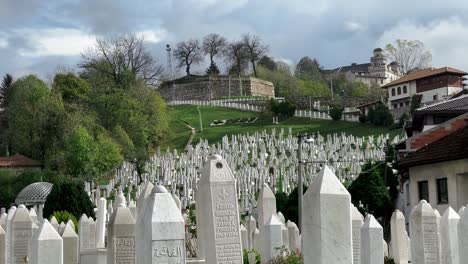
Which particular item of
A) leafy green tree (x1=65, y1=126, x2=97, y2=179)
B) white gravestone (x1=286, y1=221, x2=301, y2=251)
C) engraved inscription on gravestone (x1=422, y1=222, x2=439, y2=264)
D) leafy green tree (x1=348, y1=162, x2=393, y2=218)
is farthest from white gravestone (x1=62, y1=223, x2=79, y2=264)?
leafy green tree (x1=65, y1=126, x2=97, y2=179)

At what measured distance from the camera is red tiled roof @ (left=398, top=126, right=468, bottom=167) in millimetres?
28625

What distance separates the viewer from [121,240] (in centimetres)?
1570

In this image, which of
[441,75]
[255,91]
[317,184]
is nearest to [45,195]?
[317,184]

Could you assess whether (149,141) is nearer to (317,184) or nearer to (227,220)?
(227,220)

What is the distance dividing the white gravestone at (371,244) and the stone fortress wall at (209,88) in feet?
404

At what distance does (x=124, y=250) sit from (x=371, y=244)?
491cm

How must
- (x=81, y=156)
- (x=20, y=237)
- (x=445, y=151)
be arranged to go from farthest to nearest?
(x=81, y=156)
(x=445, y=151)
(x=20, y=237)

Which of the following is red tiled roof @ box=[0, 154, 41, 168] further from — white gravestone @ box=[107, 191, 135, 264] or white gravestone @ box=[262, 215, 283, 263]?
white gravestone @ box=[107, 191, 135, 264]

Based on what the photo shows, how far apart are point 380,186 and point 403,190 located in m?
1.34

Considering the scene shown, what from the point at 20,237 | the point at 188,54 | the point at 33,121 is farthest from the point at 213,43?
the point at 20,237

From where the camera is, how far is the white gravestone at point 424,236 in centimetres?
1734

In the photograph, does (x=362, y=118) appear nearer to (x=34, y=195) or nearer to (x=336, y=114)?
(x=336, y=114)

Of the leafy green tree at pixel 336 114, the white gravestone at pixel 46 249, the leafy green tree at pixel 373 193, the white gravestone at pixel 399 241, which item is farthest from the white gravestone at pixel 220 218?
the leafy green tree at pixel 336 114

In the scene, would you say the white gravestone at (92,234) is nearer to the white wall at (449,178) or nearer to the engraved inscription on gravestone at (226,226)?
the engraved inscription on gravestone at (226,226)
